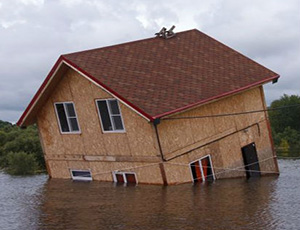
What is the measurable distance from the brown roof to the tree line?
4.49 metres

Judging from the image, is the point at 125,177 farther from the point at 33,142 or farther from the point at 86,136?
the point at 33,142

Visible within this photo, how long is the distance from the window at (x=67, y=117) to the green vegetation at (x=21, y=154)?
25.7ft

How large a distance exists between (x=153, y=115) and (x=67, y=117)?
5668mm

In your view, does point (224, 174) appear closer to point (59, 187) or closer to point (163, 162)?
point (163, 162)

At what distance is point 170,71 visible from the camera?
24.4m

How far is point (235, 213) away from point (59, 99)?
1121cm

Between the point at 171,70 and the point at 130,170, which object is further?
the point at 171,70

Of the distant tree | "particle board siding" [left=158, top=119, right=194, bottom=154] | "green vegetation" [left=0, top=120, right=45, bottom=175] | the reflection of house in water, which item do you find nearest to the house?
"particle board siding" [left=158, top=119, right=194, bottom=154]

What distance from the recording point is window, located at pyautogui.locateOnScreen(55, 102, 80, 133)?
23906 millimetres

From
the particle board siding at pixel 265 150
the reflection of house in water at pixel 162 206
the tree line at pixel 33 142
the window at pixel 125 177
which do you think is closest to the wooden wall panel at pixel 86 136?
the window at pixel 125 177

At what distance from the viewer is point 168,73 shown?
24.2 m

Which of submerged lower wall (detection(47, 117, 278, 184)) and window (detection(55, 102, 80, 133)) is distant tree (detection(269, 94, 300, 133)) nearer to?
submerged lower wall (detection(47, 117, 278, 184))

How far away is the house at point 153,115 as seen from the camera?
21281 mm

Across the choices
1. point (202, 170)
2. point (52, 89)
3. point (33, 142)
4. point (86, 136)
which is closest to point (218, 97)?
point (202, 170)
